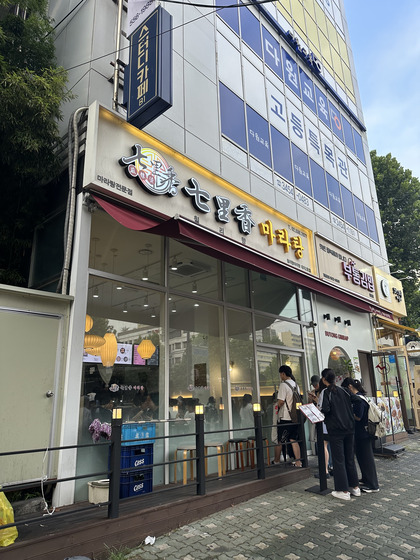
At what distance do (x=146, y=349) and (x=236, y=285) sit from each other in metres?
3.04

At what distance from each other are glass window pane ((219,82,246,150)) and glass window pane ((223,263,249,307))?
325cm

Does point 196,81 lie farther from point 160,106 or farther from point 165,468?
point 165,468

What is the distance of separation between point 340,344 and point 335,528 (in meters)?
7.98

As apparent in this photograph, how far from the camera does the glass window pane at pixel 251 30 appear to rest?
10922mm

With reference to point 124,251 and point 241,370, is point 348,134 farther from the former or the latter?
point 124,251

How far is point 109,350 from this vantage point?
19.1 feet

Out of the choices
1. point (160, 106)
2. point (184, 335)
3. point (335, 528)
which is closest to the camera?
point (335, 528)

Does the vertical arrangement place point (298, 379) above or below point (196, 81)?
below

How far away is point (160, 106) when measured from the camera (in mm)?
5883

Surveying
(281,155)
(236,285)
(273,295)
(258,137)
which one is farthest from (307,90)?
(236,285)

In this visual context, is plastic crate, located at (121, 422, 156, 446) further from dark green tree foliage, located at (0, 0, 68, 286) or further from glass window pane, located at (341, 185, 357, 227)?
glass window pane, located at (341, 185, 357, 227)

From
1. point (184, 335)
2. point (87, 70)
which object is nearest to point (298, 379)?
point (184, 335)

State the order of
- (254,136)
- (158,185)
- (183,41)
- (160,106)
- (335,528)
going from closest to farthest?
(335,528) < (160,106) < (158,185) < (183,41) < (254,136)

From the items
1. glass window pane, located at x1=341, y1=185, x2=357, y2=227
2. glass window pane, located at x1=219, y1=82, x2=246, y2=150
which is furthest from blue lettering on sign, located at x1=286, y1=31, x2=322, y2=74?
glass window pane, located at x1=219, y1=82, x2=246, y2=150
